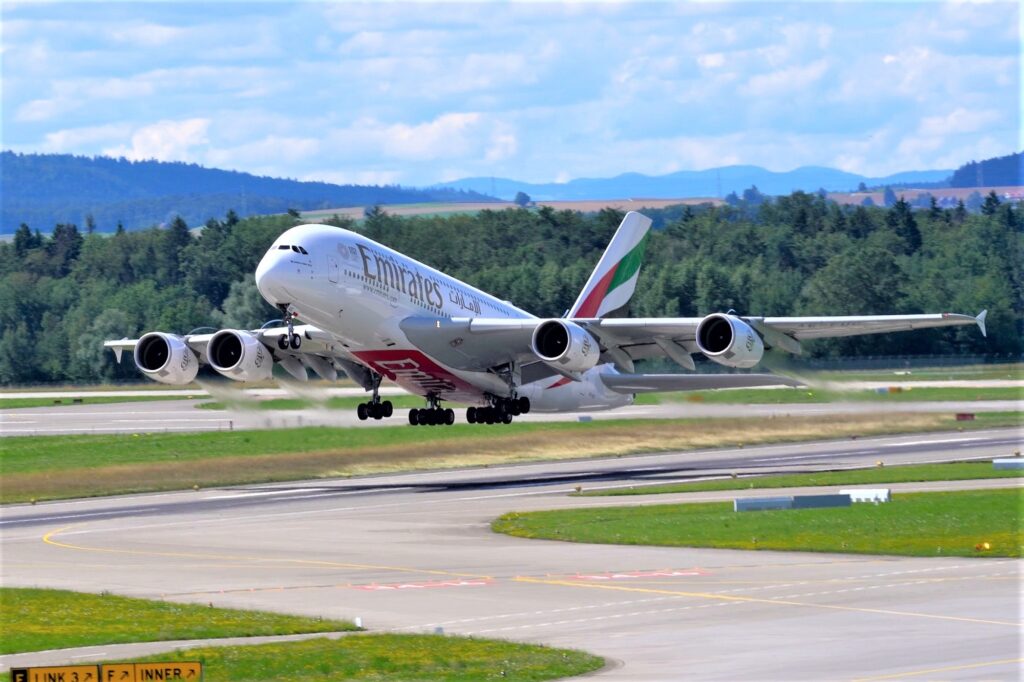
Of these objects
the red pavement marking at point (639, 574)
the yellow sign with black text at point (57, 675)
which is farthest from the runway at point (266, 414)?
the yellow sign with black text at point (57, 675)

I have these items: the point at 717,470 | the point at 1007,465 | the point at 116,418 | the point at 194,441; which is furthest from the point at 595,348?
the point at 116,418

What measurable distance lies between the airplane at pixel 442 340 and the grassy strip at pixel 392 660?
21.5 meters

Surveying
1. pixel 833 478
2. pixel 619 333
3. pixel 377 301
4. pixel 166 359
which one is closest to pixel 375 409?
pixel 377 301

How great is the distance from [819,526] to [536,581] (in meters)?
10.2

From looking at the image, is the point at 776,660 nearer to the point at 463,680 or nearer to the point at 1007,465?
the point at 463,680

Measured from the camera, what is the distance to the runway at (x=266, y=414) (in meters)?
64.7

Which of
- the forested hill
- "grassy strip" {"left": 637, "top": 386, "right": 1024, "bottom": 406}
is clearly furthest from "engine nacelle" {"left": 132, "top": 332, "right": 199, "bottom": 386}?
the forested hill

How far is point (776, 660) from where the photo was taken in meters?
21.5

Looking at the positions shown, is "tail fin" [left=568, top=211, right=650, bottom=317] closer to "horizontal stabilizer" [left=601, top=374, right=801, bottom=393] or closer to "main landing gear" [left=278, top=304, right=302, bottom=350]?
"horizontal stabilizer" [left=601, top=374, right=801, bottom=393]

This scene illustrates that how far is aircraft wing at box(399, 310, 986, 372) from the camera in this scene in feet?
159

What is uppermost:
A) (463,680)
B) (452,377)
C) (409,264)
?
(409,264)

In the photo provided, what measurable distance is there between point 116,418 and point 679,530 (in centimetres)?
5644

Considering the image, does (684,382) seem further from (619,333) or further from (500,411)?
(500,411)

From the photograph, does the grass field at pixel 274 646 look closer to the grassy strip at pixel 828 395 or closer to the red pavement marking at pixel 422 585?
the red pavement marking at pixel 422 585
